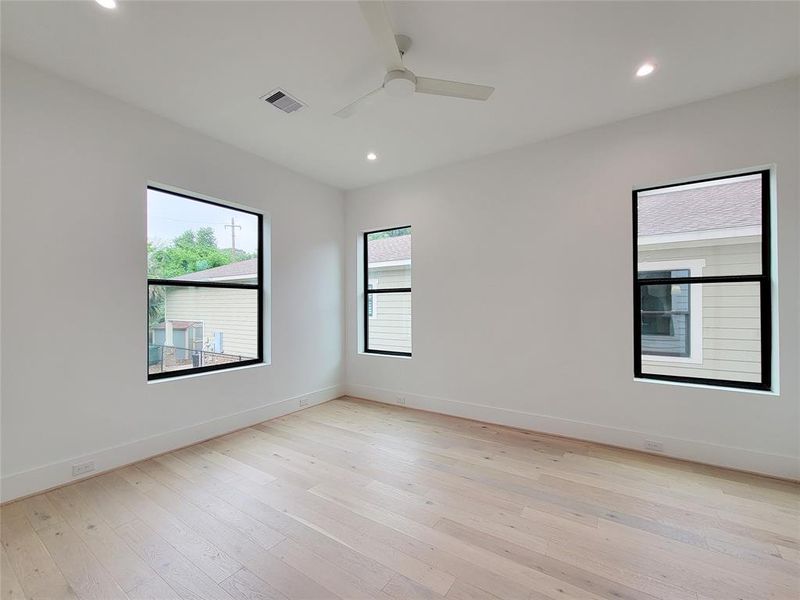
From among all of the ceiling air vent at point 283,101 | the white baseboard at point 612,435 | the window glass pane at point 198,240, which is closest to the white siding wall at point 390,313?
the white baseboard at point 612,435

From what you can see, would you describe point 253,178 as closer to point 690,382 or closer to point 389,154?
point 389,154

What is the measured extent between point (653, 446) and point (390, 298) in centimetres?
322

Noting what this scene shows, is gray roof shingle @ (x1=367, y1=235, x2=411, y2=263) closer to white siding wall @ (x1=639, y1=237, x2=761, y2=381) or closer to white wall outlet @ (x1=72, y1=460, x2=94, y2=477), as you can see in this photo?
white siding wall @ (x1=639, y1=237, x2=761, y2=381)

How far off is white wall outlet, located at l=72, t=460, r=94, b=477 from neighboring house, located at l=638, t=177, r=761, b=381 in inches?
184

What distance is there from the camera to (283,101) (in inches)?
110

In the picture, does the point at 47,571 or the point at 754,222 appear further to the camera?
the point at 754,222

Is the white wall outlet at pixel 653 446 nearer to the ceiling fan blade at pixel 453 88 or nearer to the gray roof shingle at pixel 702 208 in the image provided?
the gray roof shingle at pixel 702 208

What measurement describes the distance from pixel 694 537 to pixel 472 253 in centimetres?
288

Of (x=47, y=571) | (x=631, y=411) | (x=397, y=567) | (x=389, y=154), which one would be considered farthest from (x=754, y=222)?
(x=47, y=571)

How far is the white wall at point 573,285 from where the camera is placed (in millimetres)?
2629

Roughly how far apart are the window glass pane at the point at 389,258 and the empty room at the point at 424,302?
1.32 ft

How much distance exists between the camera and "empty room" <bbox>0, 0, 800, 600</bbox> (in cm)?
188

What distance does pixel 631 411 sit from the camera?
310cm

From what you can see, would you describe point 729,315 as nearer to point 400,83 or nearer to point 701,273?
point 701,273
